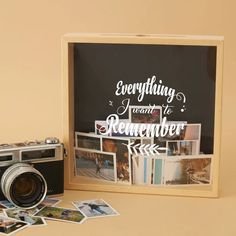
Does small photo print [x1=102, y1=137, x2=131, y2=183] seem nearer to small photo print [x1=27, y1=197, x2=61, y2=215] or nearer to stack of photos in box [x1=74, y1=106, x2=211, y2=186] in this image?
stack of photos in box [x1=74, y1=106, x2=211, y2=186]

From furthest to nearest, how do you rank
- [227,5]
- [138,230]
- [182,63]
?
[227,5]
[182,63]
[138,230]

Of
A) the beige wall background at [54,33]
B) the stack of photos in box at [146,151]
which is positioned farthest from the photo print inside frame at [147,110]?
the beige wall background at [54,33]

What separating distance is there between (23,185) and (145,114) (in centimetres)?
24

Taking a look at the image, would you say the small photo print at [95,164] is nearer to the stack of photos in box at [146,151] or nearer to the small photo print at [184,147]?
the stack of photos in box at [146,151]

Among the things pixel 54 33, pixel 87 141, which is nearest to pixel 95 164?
pixel 87 141

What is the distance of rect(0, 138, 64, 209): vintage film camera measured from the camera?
843 mm

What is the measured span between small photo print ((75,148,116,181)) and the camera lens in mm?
93

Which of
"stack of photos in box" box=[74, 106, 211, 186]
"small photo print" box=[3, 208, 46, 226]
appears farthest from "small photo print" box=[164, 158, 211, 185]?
"small photo print" box=[3, 208, 46, 226]

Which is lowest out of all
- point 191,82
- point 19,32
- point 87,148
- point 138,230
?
point 138,230

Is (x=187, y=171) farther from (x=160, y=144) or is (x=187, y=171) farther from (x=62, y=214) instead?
(x=62, y=214)

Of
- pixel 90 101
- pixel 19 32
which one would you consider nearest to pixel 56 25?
pixel 19 32

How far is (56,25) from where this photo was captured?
1.20 m

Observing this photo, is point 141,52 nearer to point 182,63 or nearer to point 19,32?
point 182,63

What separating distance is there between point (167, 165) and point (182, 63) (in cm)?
18
